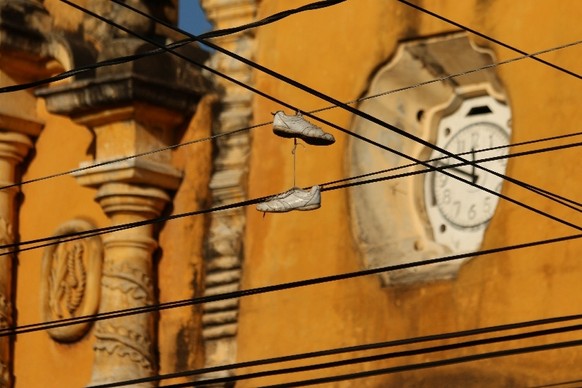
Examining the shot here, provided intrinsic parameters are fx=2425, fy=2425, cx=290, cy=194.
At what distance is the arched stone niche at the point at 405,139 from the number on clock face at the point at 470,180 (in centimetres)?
15

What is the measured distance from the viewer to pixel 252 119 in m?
18.1

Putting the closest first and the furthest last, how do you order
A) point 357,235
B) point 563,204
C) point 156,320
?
point 563,204 < point 357,235 < point 156,320

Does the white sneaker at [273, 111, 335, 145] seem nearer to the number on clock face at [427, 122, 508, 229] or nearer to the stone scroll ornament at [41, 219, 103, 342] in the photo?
the number on clock face at [427, 122, 508, 229]

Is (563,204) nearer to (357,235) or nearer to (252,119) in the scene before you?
(357,235)

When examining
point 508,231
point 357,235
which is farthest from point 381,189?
point 508,231

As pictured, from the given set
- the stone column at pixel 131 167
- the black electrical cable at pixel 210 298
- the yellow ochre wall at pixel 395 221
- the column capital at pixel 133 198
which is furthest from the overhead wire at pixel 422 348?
the column capital at pixel 133 198

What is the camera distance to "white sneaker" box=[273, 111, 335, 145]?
1326cm

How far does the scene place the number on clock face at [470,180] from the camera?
1666cm

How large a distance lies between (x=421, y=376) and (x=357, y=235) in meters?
1.39

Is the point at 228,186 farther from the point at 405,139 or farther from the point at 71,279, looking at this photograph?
the point at 71,279

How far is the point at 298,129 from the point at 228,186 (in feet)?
15.5

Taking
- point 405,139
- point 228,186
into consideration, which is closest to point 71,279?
point 228,186

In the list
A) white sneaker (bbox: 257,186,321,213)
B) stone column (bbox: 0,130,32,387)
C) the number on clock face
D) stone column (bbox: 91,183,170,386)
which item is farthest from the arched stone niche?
stone column (bbox: 0,130,32,387)

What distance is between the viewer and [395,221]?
675 inches
